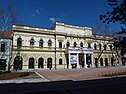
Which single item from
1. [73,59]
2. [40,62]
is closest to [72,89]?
[40,62]

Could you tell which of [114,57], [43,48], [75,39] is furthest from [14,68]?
[114,57]

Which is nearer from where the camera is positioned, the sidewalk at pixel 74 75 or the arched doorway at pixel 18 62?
the sidewalk at pixel 74 75

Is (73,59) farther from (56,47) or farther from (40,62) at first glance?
(40,62)

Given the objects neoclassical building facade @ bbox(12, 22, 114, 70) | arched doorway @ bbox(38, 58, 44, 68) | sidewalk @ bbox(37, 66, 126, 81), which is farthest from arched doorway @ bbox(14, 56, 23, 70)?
sidewalk @ bbox(37, 66, 126, 81)

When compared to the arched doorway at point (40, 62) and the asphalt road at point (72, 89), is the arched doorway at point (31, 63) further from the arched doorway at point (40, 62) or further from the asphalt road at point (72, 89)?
the asphalt road at point (72, 89)

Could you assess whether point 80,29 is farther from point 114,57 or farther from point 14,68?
point 14,68

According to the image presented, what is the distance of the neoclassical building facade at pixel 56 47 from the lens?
3809 cm

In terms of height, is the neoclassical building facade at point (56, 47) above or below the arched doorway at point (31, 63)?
above

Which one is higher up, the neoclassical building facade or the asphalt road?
the neoclassical building facade

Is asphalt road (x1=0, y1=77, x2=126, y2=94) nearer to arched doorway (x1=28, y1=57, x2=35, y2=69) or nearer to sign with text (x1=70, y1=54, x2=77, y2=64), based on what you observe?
arched doorway (x1=28, y1=57, x2=35, y2=69)

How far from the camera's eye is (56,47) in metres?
42.7

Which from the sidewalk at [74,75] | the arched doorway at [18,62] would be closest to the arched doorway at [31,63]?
the arched doorway at [18,62]

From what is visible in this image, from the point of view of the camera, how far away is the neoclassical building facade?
3809 cm

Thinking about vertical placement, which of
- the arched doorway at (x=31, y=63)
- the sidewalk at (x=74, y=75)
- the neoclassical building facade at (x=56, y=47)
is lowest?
the sidewalk at (x=74, y=75)
